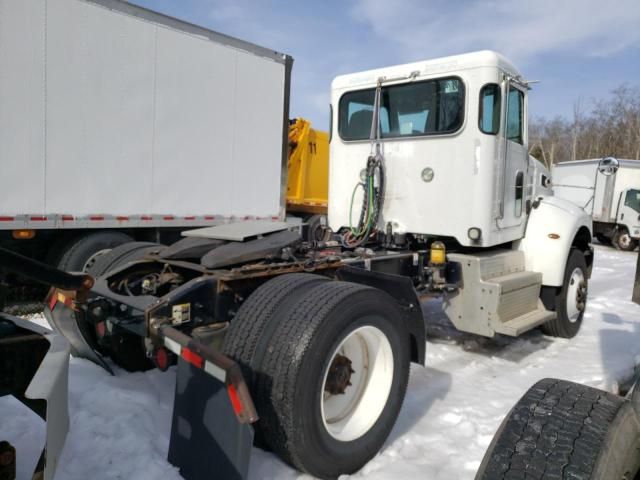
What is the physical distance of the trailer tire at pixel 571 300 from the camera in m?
5.68

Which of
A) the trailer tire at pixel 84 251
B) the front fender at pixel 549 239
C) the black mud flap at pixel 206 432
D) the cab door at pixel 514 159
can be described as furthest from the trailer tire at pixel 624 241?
the black mud flap at pixel 206 432

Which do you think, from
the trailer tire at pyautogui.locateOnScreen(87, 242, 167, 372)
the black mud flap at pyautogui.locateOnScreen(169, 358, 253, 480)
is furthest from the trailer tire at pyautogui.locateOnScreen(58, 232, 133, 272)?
the black mud flap at pyautogui.locateOnScreen(169, 358, 253, 480)

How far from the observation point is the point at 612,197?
1903 cm

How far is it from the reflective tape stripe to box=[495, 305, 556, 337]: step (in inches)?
125

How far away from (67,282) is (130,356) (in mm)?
1924

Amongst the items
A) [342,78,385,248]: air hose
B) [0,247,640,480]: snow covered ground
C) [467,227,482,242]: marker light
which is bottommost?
[0,247,640,480]: snow covered ground

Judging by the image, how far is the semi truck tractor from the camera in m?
2.53

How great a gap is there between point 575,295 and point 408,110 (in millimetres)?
3034

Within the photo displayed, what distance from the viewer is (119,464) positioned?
273 centimetres

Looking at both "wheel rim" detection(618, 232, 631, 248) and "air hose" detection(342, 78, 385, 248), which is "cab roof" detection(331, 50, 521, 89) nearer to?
"air hose" detection(342, 78, 385, 248)

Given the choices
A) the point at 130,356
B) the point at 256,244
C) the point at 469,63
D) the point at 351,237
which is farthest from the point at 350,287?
the point at 469,63

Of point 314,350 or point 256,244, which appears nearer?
point 314,350

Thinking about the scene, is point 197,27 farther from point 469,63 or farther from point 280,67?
point 469,63

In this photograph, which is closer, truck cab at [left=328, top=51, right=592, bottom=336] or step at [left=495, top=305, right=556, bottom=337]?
step at [left=495, top=305, right=556, bottom=337]
